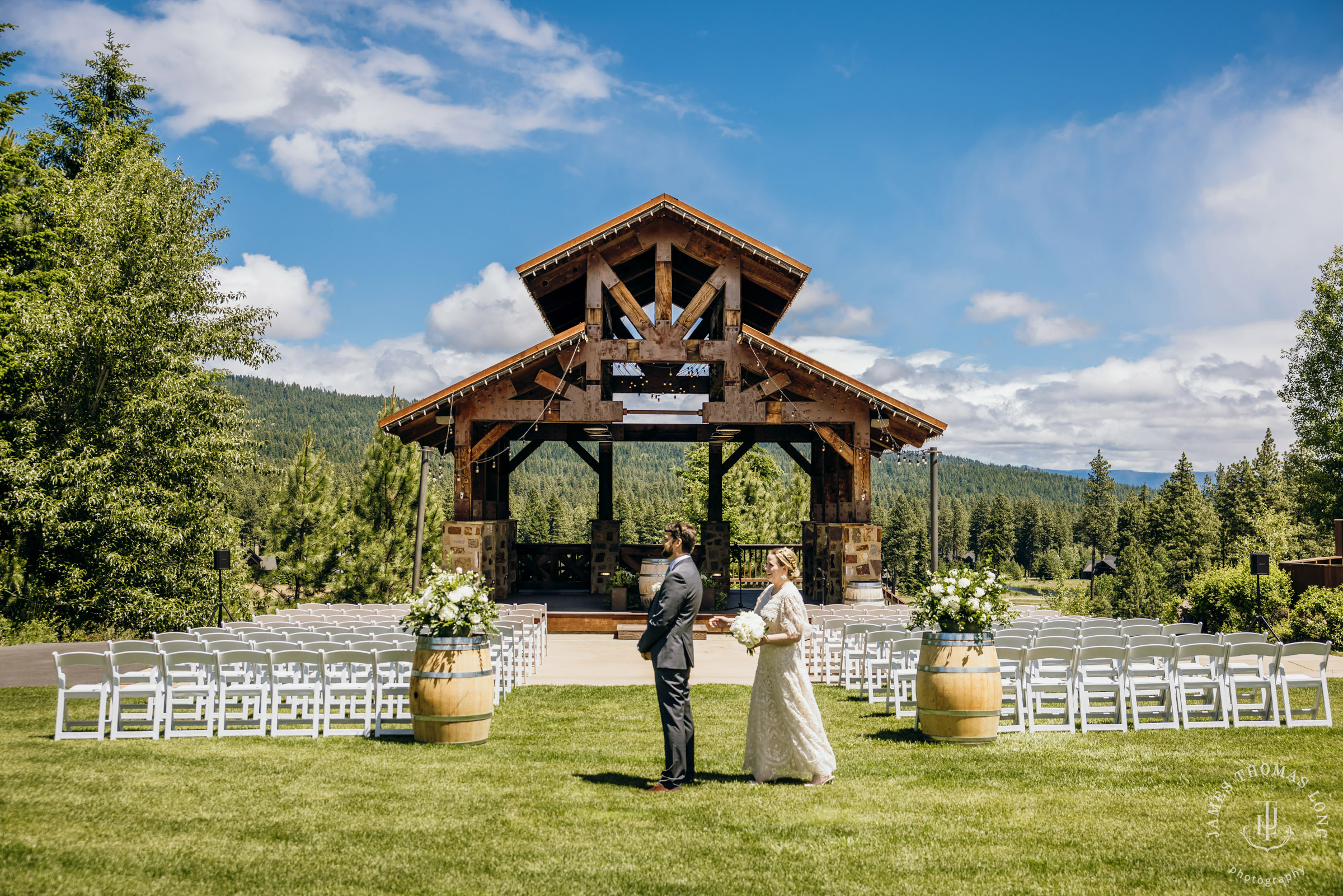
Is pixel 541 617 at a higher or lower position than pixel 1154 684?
higher

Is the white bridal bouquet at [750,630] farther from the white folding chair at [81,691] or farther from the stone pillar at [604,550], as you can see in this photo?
the stone pillar at [604,550]

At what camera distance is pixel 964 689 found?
266 inches

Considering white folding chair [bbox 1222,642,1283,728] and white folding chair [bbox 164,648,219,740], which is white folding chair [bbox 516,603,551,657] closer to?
white folding chair [bbox 164,648,219,740]

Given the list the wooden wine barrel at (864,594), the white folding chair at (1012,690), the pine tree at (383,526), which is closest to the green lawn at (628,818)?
the white folding chair at (1012,690)

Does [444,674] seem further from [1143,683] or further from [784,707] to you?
[1143,683]

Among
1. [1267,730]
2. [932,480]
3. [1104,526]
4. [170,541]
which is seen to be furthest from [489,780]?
[1104,526]

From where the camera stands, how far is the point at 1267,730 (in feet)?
24.0

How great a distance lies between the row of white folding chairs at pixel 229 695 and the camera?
707cm

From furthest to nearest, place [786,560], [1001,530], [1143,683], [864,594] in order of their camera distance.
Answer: [1001,530], [864,594], [1143,683], [786,560]

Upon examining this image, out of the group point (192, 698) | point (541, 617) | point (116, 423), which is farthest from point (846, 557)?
point (116, 423)

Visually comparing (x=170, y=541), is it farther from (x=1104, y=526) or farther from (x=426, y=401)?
(x=1104, y=526)

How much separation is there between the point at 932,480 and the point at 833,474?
13.3 ft

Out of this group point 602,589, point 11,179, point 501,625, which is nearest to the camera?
point 501,625

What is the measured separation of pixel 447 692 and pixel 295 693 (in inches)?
73.4
